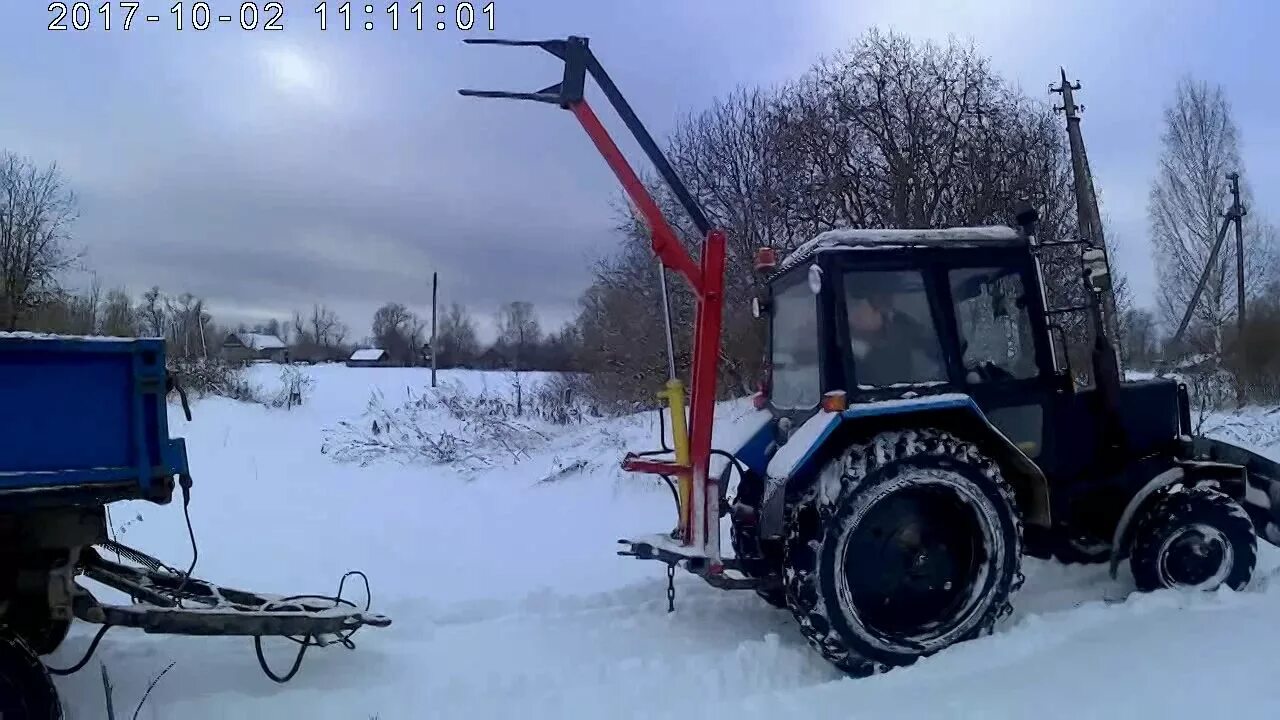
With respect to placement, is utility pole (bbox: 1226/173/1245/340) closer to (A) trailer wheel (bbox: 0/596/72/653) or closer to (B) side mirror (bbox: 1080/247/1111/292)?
(B) side mirror (bbox: 1080/247/1111/292)

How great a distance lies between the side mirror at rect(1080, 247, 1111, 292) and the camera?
4.48m

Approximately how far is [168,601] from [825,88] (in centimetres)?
1393

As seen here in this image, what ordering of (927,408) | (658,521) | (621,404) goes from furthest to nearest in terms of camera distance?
(621,404) → (658,521) → (927,408)

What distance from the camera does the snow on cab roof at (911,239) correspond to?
4504 millimetres

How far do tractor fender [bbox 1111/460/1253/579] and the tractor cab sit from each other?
2.06 feet

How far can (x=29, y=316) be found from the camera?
19.7 m

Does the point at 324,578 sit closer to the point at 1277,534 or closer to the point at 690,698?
the point at 690,698

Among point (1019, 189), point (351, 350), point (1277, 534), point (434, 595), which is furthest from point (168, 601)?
point (351, 350)

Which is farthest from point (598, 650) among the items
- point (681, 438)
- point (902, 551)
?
point (902, 551)

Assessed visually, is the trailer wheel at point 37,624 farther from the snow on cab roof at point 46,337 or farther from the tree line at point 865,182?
the tree line at point 865,182

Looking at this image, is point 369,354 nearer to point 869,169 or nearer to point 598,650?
point 869,169

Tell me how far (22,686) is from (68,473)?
2.41ft

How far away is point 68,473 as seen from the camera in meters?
3.17

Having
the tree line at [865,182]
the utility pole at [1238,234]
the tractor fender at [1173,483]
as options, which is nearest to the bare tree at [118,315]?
the tree line at [865,182]
